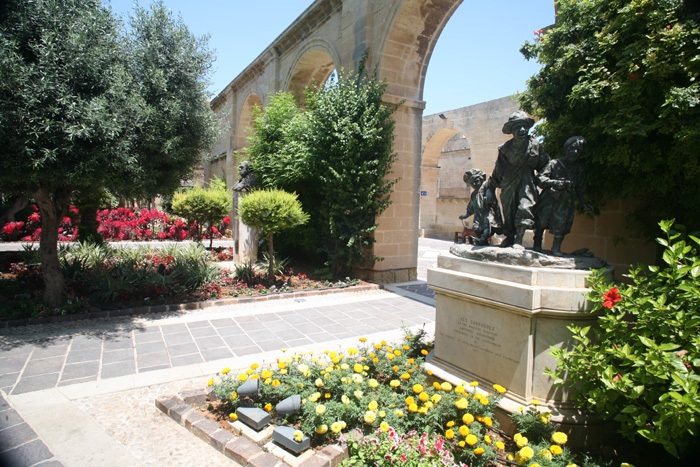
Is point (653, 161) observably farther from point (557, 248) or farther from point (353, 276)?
point (353, 276)

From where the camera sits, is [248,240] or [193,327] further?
[248,240]

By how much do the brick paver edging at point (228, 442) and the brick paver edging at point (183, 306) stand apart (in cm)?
288

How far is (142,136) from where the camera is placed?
510 centimetres

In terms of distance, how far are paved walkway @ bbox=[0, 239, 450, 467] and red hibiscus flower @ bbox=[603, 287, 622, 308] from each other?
2.54 metres

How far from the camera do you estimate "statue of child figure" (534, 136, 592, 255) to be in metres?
3.02

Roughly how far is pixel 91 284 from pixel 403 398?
5.47m

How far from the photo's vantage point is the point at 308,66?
11.9m

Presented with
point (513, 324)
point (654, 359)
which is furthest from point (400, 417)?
point (654, 359)

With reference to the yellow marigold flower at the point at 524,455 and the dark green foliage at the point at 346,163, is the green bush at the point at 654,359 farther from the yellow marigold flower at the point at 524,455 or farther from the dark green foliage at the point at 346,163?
the dark green foliage at the point at 346,163

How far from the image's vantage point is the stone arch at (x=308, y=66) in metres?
10.9

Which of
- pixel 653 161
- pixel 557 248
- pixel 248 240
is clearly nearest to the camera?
pixel 557 248

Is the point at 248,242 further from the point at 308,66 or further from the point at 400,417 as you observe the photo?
the point at 400,417

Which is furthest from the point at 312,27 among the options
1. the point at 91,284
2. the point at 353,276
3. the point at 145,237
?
the point at 145,237

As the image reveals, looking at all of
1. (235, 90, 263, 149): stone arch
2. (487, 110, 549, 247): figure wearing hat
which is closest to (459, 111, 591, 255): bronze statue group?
(487, 110, 549, 247): figure wearing hat
